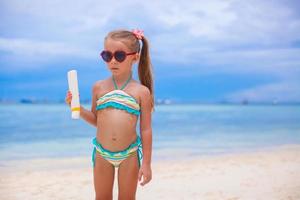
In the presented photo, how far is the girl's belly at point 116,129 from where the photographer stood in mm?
2514

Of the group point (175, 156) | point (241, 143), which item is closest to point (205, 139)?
point (241, 143)

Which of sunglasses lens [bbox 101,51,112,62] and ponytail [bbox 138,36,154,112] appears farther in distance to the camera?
→ ponytail [bbox 138,36,154,112]

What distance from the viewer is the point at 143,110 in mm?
2562

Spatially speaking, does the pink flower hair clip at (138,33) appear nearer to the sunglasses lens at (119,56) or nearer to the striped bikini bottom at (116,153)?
the sunglasses lens at (119,56)

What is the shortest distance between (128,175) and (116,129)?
0.27 m

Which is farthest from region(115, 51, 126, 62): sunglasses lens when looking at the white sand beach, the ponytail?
the white sand beach

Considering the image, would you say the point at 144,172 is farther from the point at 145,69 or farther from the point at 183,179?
the point at 183,179

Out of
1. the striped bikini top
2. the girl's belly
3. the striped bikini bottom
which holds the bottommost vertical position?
the striped bikini bottom

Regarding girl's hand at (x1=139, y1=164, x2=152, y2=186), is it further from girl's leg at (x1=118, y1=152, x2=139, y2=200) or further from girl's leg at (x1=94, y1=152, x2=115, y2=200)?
→ girl's leg at (x1=94, y1=152, x2=115, y2=200)

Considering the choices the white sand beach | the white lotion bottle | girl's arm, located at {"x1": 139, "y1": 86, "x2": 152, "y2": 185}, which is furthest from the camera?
the white sand beach

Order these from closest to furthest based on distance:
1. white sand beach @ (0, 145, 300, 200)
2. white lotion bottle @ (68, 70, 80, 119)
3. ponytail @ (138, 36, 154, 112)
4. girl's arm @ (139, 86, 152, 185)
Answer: white lotion bottle @ (68, 70, 80, 119) < girl's arm @ (139, 86, 152, 185) < ponytail @ (138, 36, 154, 112) < white sand beach @ (0, 145, 300, 200)

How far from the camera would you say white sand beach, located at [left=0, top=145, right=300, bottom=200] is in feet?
14.2

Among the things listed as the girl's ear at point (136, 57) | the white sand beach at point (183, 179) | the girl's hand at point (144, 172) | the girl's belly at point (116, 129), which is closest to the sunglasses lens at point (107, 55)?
the girl's ear at point (136, 57)

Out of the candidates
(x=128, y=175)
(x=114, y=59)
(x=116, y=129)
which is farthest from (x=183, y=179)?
(x=114, y=59)
